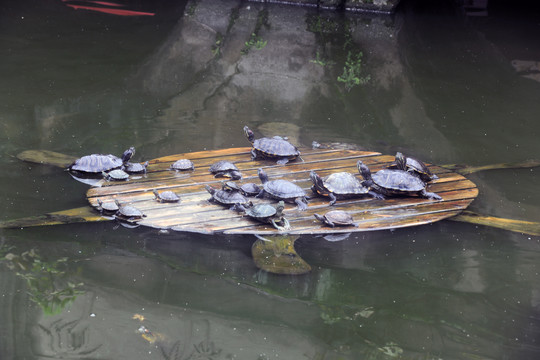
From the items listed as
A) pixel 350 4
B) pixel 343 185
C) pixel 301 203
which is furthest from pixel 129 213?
pixel 350 4

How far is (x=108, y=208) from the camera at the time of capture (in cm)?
471

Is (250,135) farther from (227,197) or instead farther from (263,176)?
(227,197)

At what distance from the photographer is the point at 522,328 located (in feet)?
12.9

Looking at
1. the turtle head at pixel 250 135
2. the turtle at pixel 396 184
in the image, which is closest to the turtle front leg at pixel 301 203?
the turtle at pixel 396 184

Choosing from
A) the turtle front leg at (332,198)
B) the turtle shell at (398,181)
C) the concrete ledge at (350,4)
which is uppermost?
the concrete ledge at (350,4)

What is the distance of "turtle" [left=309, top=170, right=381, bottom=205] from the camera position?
5117 mm

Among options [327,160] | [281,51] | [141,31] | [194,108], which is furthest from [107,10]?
[327,160]

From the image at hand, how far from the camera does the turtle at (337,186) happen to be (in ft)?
16.8

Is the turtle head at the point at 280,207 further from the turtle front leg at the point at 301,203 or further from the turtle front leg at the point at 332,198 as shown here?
the turtle front leg at the point at 332,198

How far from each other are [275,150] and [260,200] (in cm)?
86

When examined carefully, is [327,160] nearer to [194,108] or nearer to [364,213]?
[364,213]

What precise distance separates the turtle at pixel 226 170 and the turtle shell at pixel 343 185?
31.8 inches

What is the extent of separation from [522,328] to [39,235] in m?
3.49

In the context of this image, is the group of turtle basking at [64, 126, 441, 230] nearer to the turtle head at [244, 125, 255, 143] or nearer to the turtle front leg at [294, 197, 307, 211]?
the turtle front leg at [294, 197, 307, 211]
